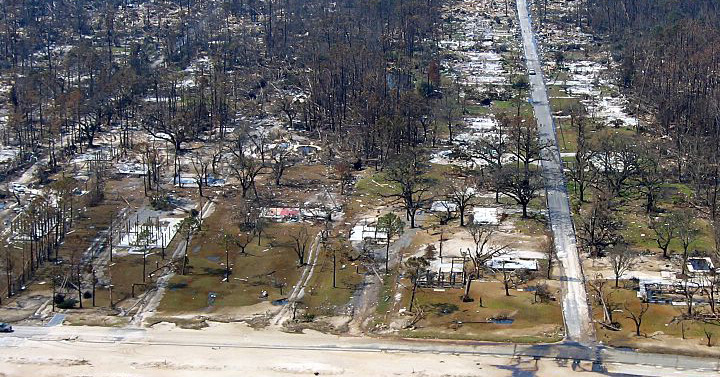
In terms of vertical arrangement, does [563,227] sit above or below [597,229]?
below

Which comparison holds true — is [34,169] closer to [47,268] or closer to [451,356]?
[47,268]

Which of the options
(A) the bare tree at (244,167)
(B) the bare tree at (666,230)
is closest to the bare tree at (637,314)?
(B) the bare tree at (666,230)

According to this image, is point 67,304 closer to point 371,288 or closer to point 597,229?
point 371,288

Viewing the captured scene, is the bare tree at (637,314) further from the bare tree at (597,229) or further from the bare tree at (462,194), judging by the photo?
the bare tree at (462,194)

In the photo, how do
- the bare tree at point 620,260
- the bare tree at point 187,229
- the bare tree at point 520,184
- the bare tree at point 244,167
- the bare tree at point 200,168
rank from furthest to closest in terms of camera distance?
the bare tree at point 200,168 < the bare tree at point 244,167 < the bare tree at point 520,184 < the bare tree at point 187,229 < the bare tree at point 620,260

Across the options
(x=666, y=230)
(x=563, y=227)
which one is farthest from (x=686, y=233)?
(x=563, y=227)

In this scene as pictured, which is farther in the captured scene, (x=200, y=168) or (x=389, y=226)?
(x=200, y=168)

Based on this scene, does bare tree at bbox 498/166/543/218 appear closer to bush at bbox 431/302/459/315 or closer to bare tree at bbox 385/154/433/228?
bare tree at bbox 385/154/433/228
